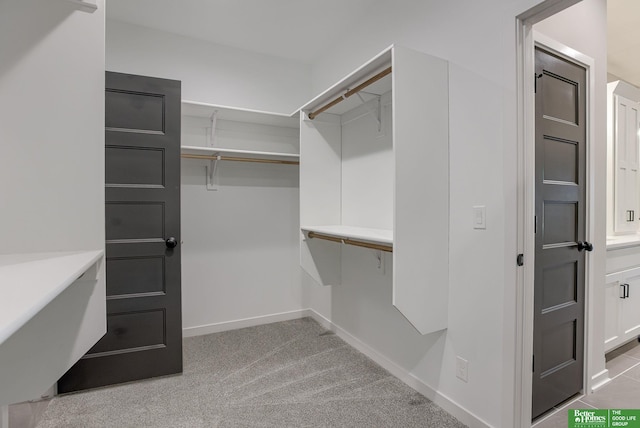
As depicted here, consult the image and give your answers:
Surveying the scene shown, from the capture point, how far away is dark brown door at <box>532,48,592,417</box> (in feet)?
5.95

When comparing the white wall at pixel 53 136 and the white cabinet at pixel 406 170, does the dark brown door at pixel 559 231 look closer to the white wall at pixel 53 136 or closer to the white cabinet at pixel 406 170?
the white cabinet at pixel 406 170

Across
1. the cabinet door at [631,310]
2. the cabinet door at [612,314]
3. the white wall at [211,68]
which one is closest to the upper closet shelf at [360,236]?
the white wall at [211,68]

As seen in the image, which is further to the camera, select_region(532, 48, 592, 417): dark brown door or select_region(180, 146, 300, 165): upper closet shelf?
select_region(180, 146, 300, 165): upper closet shelf

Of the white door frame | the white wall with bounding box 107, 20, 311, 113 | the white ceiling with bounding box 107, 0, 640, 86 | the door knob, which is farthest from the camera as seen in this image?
the white wall with bounding box 107, 20, 311, 113

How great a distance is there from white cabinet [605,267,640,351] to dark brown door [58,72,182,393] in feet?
10.3

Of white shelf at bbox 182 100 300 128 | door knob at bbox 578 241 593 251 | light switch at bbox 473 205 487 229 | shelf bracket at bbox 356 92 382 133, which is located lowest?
door knob at bbox 578 241 593 251

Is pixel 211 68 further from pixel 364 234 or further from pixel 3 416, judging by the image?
pixel 3 416

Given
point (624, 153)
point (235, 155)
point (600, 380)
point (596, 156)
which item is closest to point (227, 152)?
point (235, 155)

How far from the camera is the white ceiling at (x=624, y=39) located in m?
2.38

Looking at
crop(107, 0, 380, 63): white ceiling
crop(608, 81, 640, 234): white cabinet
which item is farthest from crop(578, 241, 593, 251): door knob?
crop(107, 0, 380, 63): white ceiling

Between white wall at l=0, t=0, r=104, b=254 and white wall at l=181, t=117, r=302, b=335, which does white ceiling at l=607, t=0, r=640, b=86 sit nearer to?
white wall at l=181, t=117, r=302, b=335

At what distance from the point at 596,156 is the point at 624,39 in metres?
1.53

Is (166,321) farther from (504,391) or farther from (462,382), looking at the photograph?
(504,391)

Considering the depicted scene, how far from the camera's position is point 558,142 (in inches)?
74.9
